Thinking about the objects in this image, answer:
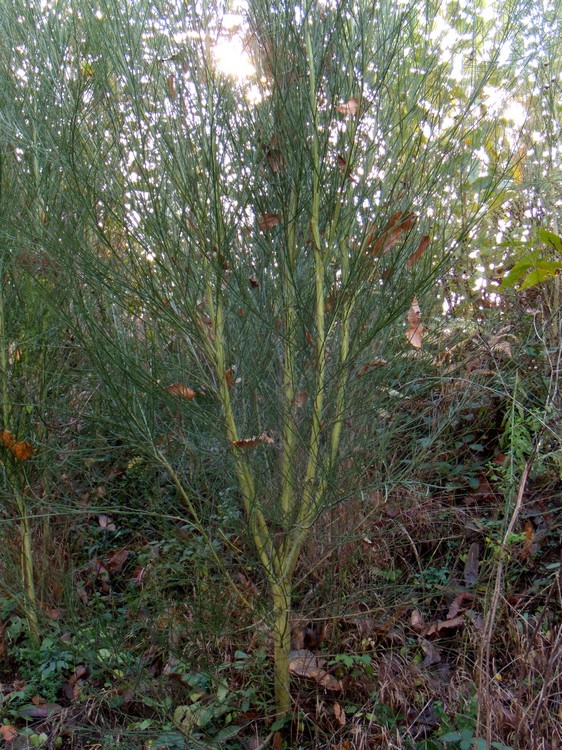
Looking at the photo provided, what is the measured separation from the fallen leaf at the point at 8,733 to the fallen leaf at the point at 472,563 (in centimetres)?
240

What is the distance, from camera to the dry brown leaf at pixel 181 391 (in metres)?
2.39

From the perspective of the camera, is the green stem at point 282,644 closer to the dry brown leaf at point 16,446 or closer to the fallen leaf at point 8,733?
the fallen leaf at point 8,733

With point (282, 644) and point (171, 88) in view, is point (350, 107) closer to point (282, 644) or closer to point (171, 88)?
point (171, 88)

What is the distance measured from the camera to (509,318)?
13.4 feet

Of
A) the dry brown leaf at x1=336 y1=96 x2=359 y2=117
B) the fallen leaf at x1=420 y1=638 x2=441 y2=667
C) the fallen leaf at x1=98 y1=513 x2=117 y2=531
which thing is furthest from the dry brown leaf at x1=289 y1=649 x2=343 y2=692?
the dry brown leaf at x1=336 y1=96 x2=359 y2=117

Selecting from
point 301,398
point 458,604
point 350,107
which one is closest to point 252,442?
point 301,398

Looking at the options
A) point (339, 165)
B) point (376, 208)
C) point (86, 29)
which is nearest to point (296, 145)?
point (339, 165)

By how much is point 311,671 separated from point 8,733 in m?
1.56

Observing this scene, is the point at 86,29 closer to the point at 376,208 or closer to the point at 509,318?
the point at 376,208

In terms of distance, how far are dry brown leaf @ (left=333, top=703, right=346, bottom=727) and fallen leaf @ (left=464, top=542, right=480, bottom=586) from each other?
3.33ft

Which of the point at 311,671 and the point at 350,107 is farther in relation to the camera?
the point at 311,671

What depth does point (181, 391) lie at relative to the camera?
2410 mm

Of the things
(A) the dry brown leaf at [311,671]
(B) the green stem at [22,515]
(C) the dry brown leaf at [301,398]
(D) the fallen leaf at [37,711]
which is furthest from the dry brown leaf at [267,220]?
(D) the fallen leaf at [37,711]

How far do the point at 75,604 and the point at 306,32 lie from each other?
3056mm
